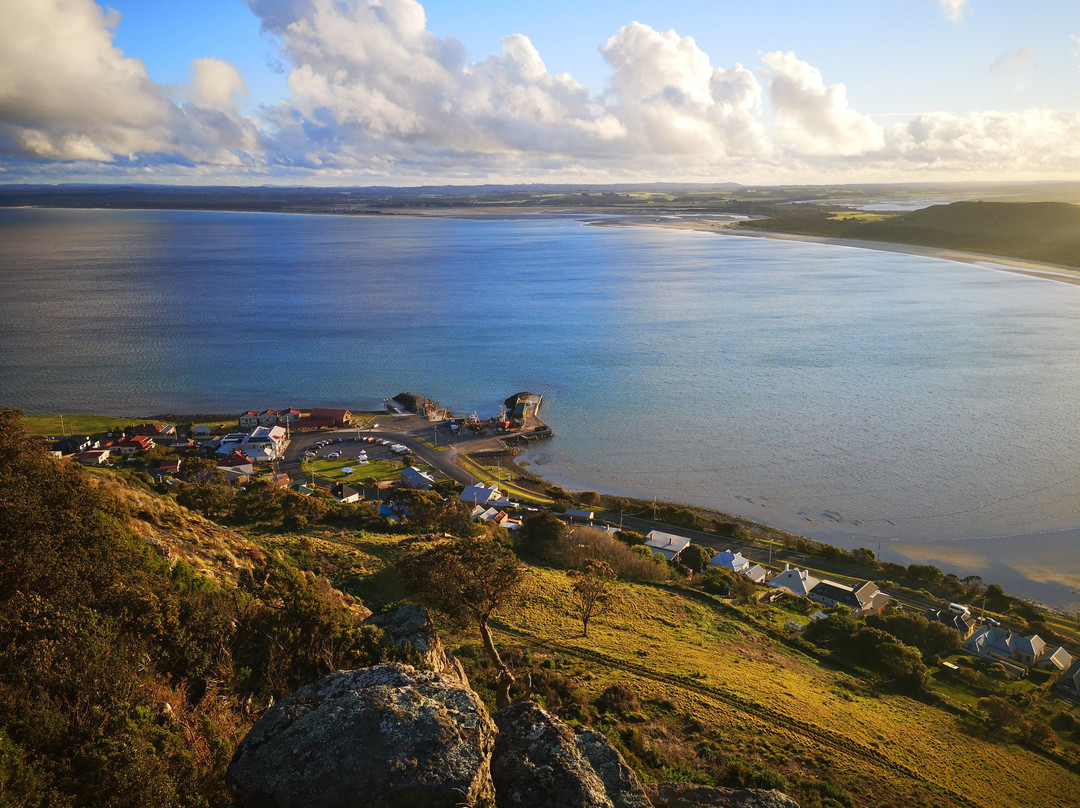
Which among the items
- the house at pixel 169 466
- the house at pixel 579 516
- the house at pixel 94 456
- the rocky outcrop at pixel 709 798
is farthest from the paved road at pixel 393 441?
the rocky outcrop at pixel 709 798

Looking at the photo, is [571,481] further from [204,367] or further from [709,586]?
[204,367]

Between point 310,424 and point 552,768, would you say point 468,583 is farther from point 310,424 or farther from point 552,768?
point 310,424

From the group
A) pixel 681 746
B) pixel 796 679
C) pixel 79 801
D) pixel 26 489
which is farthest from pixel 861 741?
pixel 26 489

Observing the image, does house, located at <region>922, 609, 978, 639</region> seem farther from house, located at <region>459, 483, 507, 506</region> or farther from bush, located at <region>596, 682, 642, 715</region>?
house, located at <region>459, 483, 507, 506</region>

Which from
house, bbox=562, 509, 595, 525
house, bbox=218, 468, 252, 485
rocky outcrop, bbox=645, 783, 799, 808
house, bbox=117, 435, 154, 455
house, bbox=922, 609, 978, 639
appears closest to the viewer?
rocky outcrop, bbox=645, 783, 799, 808

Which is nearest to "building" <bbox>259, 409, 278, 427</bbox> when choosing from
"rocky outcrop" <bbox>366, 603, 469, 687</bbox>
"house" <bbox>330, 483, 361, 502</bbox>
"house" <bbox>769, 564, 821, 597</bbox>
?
"house" <bbox>330, 483, 361, 502</bbox>

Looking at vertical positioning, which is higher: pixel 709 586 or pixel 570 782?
pixel 570 782

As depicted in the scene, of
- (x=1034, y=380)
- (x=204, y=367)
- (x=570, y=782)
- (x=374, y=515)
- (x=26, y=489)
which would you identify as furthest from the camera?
(x=204, y=367)
